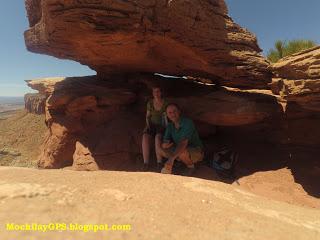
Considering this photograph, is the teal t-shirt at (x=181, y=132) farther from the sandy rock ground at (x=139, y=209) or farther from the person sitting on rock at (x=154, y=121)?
the sandy rock ground at (x=139, y=209)

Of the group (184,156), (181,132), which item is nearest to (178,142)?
(181,132)

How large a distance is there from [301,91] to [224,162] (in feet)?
8.10

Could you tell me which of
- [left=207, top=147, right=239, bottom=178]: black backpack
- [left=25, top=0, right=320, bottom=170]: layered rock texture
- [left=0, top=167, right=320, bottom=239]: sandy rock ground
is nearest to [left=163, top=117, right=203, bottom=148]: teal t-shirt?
[left=207, top=147, right=239, bottom=178]: black backpack

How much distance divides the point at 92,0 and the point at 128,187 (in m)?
4.21

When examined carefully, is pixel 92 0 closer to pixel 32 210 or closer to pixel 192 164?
pixel 192 164

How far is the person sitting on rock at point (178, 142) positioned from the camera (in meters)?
5.98

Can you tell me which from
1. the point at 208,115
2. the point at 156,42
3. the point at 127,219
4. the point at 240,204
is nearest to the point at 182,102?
the point at 208,115

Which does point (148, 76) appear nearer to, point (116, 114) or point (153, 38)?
point (116, 114)

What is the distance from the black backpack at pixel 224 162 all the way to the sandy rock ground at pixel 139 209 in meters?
3.71

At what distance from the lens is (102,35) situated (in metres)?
5.99

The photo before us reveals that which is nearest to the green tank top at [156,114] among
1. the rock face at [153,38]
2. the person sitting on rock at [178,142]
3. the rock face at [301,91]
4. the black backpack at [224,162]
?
the person sitting on rock at [178,142]

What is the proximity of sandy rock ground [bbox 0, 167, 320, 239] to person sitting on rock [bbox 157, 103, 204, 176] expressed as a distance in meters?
2.81

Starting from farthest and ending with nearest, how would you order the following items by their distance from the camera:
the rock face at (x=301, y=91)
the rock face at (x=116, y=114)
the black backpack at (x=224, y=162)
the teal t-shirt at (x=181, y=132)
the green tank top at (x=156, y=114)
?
the rock face at (x=116, y=114)
the black backpack at (x=224, y=162)
the green tank top at (x=156, y=114)
the teal t-shirt at (x=181, y=132)
the rock face at (x=301, y=91)

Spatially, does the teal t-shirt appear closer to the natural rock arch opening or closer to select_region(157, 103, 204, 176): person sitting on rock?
select_region(157, 103, 204, 176): person sitting on rock
